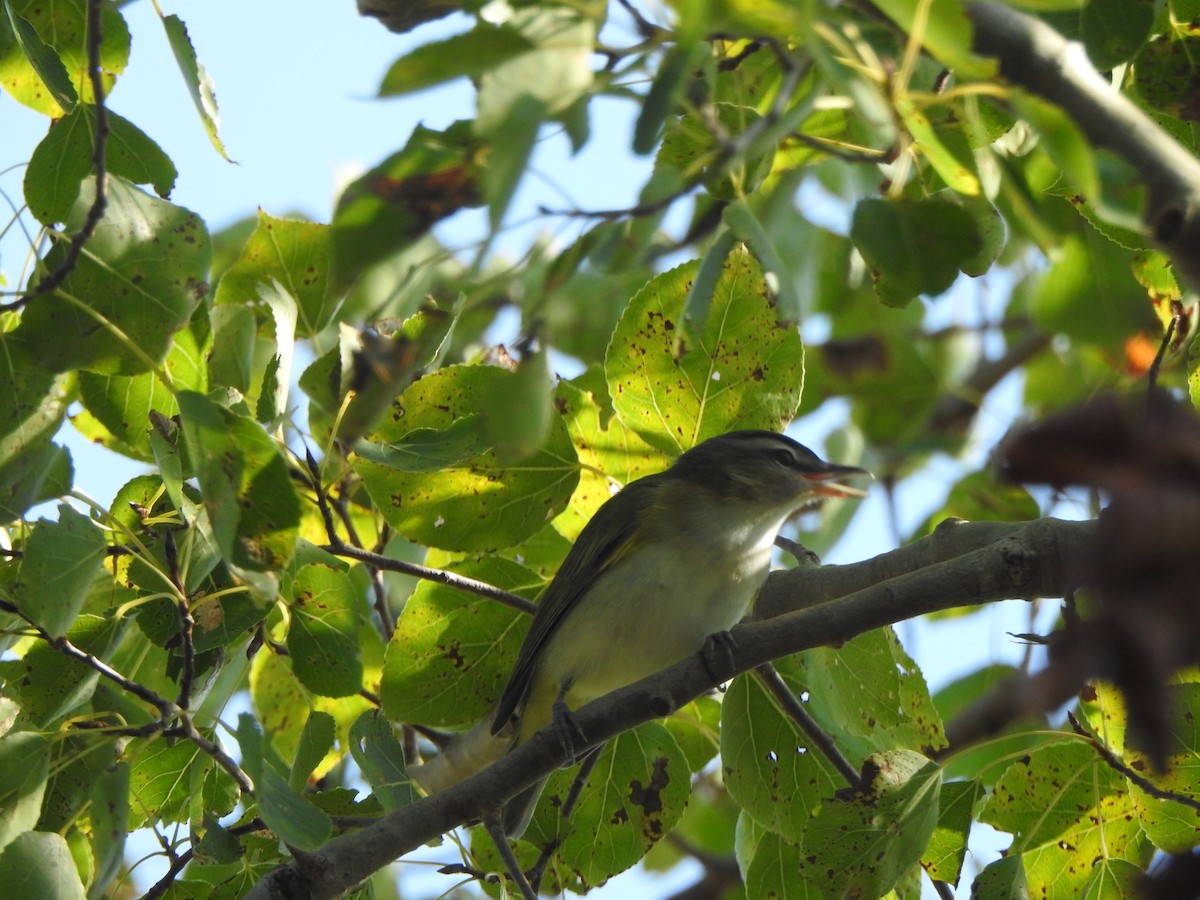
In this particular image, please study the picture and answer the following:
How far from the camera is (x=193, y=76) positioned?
117 inches

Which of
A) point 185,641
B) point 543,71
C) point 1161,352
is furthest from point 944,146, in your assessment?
point 185,641

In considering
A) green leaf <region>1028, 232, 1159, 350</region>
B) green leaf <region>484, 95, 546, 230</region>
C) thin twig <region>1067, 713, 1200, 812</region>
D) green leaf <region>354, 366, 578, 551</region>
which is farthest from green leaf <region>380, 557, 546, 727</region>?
green leaf <region>484, 95, 546, 230</region>

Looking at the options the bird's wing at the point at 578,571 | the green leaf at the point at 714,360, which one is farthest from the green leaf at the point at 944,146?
the bird's wing at the point at 578,571

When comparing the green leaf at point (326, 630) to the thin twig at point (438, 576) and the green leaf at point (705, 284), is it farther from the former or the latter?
the green leaf at point (705, 284)

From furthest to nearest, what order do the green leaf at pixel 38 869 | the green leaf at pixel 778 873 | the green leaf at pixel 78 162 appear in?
1. the green leaf at pixel 778 873
2. the green leaf at pixel 78 162
3. the green leaf at pixel 38 869

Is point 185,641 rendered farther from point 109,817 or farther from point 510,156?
point 510,156

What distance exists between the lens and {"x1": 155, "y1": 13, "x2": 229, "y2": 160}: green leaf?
2.95 metres

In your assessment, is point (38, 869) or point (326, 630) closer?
point (38, 869)

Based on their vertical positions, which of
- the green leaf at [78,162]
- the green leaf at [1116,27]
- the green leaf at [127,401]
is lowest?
the green leaf at [127,401]

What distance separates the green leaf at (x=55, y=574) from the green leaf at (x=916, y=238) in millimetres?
1801

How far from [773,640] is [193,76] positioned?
2002 millimetres

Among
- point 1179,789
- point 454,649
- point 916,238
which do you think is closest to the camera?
point 916,238

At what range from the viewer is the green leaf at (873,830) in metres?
2.91

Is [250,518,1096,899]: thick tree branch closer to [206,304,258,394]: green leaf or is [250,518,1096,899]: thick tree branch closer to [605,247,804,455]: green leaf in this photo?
[605,247,804,455]: green leaf
